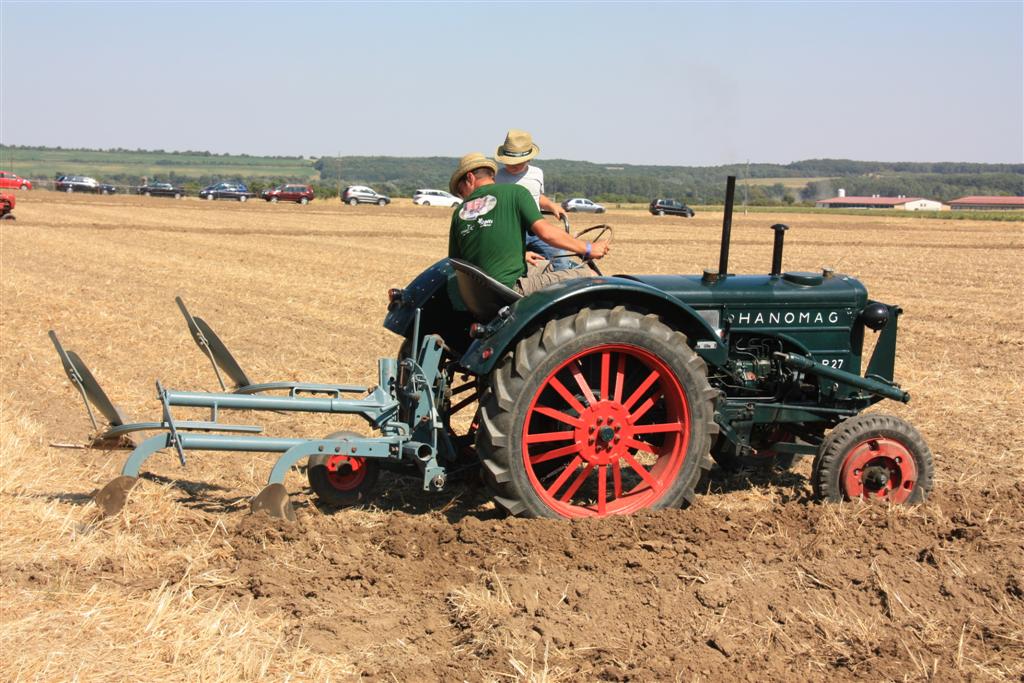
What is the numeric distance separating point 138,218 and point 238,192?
19.4 meters

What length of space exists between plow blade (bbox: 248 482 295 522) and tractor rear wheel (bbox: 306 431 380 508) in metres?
0.56

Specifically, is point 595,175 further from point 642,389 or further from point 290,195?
point 642,389

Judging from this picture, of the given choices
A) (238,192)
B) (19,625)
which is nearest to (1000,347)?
(19,625)

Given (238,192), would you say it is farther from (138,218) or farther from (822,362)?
(822,362)

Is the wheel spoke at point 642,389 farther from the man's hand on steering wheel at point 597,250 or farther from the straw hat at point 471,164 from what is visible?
the straw hat at point 471,164

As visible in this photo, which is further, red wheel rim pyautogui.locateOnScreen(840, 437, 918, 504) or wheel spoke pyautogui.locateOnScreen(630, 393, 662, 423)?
red wheel rim pyautogui.locateOnScreen(840, 437, 918, 504)

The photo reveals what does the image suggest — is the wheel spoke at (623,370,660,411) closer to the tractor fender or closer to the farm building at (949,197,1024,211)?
the tractor fender

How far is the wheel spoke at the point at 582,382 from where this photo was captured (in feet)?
14.6

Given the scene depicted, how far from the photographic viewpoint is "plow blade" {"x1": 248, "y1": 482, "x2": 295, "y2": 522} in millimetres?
4406

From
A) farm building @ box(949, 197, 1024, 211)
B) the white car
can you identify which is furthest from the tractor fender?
farm building @ box(949, 197, 1024, 211)

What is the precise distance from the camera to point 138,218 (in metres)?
31.3

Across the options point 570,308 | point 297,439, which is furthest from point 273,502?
point 570,308

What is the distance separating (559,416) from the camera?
445 centimetres

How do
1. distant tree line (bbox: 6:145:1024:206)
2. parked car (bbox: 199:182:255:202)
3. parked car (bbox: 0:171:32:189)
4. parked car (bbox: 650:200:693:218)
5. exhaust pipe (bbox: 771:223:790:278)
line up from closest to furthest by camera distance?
1. exhaust pipe (bbox: 771:223:790:278)
2. parked car (bbox: 650:200:693:218)
3. parked car (bbox: 0:171:32:189)
4. parked car (bbox: 199:182:255:202)
5. distant tree line (bbox: 6:145:1024:206)
